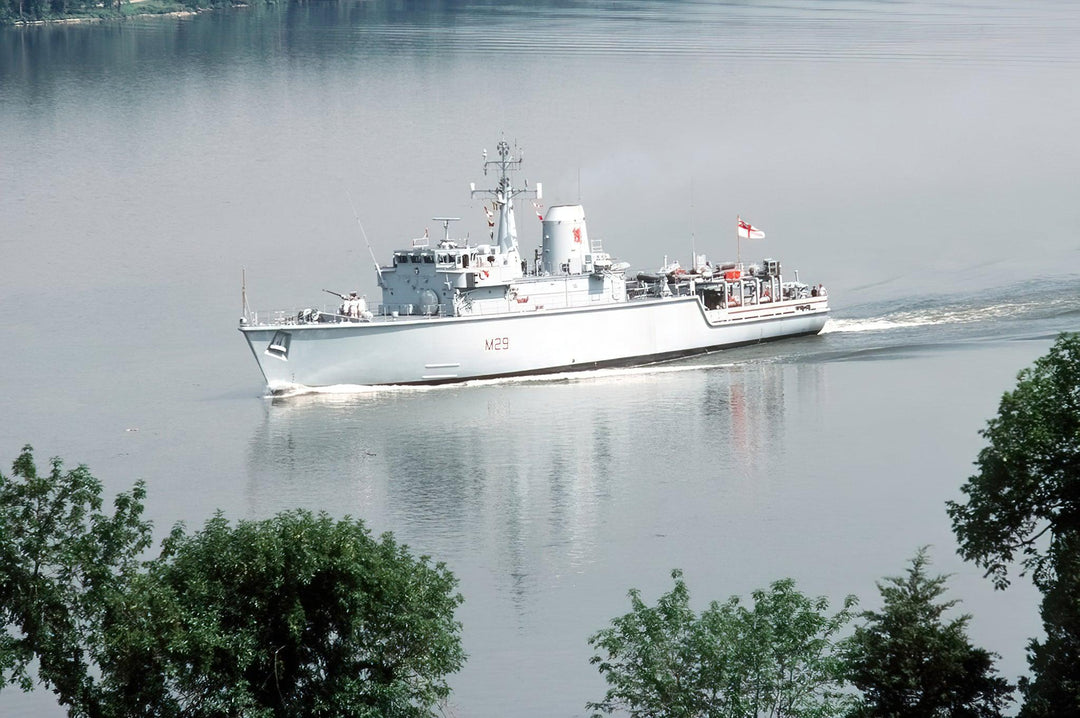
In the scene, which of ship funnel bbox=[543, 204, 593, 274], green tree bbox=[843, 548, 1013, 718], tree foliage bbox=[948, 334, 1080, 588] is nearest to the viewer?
green tree bbox=[843, 548, 1013, 718]

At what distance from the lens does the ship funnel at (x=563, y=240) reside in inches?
2437

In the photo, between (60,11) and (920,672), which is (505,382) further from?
(60,11)

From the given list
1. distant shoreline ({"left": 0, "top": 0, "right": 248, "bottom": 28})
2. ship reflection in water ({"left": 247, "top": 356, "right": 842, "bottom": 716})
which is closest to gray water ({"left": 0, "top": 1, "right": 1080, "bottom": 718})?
ship reflection in water ({"left": 247, "top": 356, "right": 842, "bottom": 716})

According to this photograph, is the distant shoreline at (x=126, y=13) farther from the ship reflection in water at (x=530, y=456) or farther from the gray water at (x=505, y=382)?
the ship reflection in water at (x=530, y=456)

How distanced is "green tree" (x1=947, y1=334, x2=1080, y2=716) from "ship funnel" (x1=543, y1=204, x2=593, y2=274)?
118 feet

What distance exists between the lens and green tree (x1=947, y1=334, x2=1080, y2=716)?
24.0 m

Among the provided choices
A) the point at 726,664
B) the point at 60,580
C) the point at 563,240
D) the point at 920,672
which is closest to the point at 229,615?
the point at 60,580

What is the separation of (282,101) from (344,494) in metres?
69.2

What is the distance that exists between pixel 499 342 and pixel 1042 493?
110 ft

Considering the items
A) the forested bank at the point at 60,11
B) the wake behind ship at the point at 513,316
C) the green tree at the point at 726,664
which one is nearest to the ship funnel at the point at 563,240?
the wake behind ship at the point at 513,316

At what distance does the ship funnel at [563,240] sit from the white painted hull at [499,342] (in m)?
2.80

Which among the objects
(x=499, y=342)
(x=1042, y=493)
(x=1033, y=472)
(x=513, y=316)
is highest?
(x=513, y=316)

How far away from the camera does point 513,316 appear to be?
57812 mm

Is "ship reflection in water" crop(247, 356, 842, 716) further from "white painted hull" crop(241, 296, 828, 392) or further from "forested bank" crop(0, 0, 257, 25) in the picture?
"forested bank" crop(0, 0, 257, 25)
